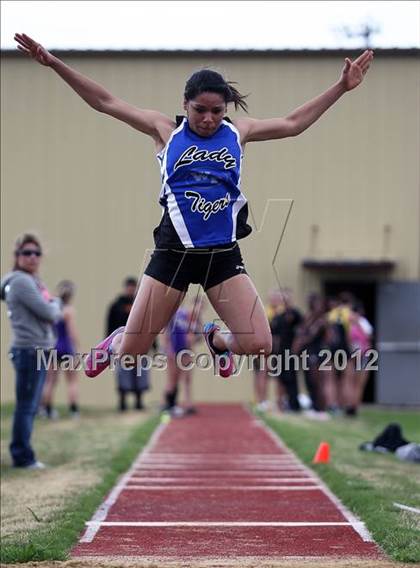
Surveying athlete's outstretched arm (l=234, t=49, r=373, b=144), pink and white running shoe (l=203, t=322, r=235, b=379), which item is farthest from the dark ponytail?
pink and white running shoe (l=203, t=322, r=235, b=379)

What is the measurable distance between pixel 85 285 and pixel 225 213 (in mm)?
18743

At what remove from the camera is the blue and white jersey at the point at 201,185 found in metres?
6.41

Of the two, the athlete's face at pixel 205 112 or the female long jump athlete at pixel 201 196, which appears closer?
the athlete's face at pixel 205 112

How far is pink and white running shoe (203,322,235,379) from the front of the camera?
7.09m

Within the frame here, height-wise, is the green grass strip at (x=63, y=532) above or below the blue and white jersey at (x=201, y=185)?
below

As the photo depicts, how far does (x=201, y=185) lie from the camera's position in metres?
6.43

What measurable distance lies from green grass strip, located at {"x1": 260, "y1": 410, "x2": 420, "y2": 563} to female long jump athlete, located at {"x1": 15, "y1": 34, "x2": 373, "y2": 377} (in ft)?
4.76

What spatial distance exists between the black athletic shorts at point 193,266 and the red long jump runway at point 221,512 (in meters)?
1.61

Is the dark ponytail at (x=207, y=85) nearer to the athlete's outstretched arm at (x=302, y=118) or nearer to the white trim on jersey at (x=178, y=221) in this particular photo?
the athlete's outstretched arm at (x=302, y=118)

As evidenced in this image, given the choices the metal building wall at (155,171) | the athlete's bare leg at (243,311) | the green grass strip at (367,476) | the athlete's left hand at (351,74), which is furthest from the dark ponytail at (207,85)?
the metal building wall at (155,171)

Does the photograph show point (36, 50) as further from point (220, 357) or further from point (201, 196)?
point (220, 357)

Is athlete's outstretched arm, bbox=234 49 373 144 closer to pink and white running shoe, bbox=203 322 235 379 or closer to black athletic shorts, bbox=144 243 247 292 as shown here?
black athletic shorts, bbox=144 243 247 292

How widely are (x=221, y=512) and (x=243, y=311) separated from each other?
213 cm

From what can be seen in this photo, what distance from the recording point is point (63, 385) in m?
25.4
